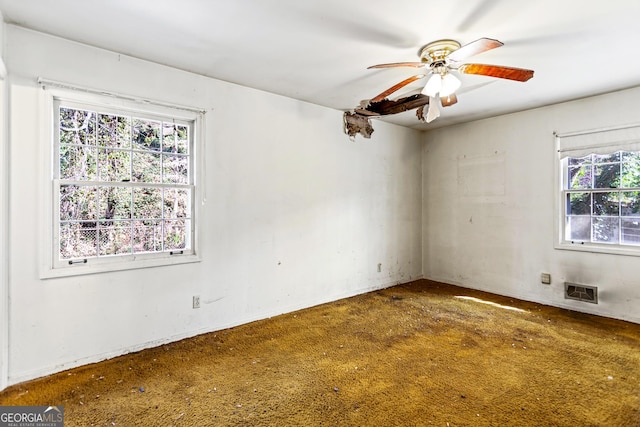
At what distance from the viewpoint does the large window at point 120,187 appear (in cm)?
253

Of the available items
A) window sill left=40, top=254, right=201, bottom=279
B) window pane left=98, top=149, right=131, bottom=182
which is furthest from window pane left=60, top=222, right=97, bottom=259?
window pane left=98, top=149, right=131, bottom=182

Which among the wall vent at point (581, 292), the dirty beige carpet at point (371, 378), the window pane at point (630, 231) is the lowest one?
the dirty beige carpet at point (371, 378)

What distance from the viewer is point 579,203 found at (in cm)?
384

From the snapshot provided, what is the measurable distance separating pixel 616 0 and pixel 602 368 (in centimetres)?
249

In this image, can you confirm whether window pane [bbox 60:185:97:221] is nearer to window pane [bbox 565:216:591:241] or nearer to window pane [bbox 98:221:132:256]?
window pane [bbox 98:221:132:256]

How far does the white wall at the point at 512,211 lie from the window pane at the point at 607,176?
0.40m

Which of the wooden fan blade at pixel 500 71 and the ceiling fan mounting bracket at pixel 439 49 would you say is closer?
the wooden fan blade at pixel 500 71

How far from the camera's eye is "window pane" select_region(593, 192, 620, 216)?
3584mm

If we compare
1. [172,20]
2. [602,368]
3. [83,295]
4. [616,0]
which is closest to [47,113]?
[172,20]

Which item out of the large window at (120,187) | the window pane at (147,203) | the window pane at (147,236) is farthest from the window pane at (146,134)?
the window pane at (147,236)

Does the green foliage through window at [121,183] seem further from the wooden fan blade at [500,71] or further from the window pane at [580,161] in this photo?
the window pane at [580,161]

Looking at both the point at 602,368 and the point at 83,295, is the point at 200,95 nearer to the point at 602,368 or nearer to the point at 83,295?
the point at 83,295

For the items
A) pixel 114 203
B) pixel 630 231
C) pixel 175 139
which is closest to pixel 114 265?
pixel 114 203

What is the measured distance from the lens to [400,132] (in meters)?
5.00
